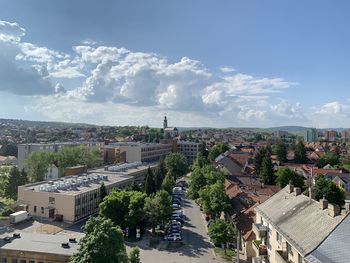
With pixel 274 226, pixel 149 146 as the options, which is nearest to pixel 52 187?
pixel 274 226

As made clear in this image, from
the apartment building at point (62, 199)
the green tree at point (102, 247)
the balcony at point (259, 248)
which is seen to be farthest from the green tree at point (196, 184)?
the green tree at point (102, 247)

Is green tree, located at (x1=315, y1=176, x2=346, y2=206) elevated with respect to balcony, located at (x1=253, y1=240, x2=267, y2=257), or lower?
elevated

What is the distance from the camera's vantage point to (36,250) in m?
36.9

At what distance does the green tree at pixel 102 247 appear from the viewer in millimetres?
31120

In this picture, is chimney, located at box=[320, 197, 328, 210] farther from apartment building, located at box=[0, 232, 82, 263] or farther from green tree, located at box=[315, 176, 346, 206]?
green tree, located at box=[315, 176, 346, 206]

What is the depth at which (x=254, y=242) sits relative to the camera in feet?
139

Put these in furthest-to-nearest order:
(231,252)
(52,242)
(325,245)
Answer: (231,252) < (52,242) < (325,245)

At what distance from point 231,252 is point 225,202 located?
26.6 ft

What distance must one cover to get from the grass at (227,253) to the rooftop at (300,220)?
7.58 meters

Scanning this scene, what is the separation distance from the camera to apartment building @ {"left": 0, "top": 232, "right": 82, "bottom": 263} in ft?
119

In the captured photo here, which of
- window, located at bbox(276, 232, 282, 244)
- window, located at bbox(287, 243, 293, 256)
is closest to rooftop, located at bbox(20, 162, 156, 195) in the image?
window, located at bbox(276, 232, 282, 244)

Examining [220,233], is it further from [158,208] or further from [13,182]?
[13,182]

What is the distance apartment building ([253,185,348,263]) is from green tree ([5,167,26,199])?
2029 inches

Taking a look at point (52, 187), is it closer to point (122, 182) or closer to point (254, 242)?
point (122, 182)
